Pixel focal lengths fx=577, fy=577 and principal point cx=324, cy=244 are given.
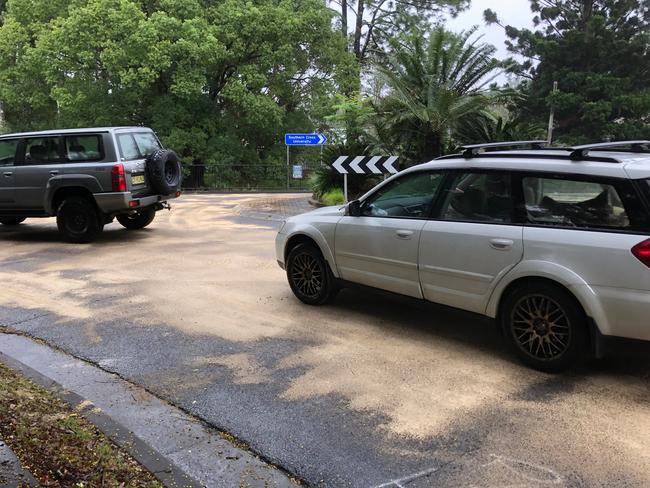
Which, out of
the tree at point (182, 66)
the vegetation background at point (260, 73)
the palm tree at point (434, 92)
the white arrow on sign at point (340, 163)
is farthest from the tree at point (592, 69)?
the white arrow on sign at point (340, 163)

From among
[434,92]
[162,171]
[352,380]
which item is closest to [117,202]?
[162,171]

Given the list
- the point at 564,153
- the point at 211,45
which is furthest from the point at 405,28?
the point at 564,153

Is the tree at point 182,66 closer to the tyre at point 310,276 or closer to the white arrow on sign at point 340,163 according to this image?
the white arrow on sign at point 340,163

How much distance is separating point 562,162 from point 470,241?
2.97ft

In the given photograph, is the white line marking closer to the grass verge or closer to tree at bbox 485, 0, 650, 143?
the grass verge

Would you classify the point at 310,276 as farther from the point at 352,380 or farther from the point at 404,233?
the point at 352,380

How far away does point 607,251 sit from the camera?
3.89 meters

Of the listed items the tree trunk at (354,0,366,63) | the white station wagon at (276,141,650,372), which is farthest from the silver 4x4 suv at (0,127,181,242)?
the tree trunk at (354,0,366,63)

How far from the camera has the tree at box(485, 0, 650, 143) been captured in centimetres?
3591

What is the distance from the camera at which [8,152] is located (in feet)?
35.1

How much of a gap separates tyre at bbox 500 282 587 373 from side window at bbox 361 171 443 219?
1.17 metres

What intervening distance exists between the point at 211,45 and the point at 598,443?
85.5 feet

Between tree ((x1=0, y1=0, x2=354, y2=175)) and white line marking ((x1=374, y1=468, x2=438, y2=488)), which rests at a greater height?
tree ((x1=0, y1=0, x2=354, y2=175))

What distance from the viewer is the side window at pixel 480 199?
180 inches
